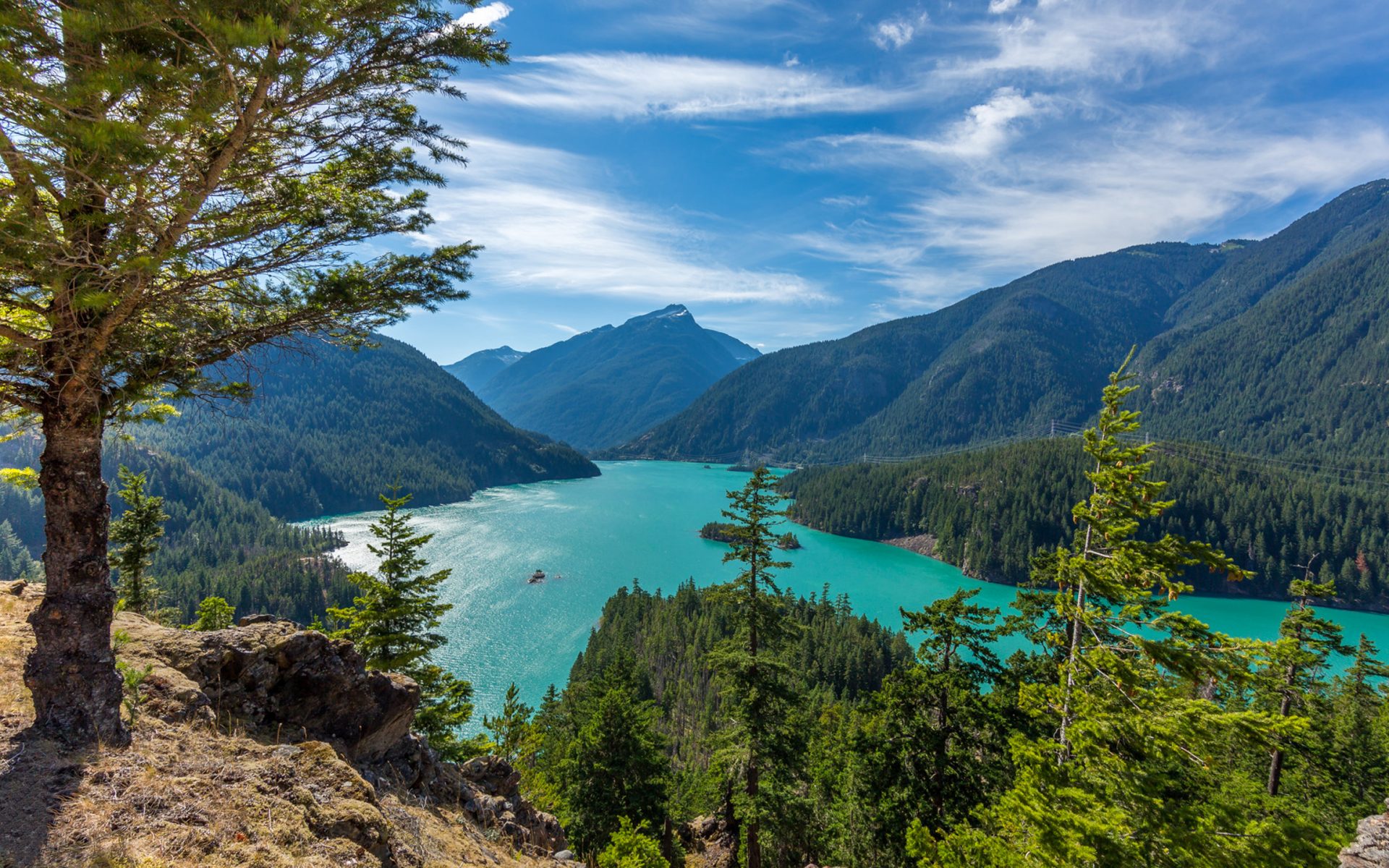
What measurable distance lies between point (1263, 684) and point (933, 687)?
7.99 m

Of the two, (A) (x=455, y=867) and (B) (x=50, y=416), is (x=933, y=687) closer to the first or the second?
(A) (x=455, y=867)

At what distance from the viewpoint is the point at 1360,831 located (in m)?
8.43

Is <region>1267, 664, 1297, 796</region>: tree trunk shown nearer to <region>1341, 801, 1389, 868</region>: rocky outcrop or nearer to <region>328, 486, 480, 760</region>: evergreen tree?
<region>1341, 801, 1389, 868</region>: rocky outcrop

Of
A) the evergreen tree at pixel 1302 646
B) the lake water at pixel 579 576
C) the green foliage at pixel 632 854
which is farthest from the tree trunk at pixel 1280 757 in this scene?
the lake water at pixel 579 576

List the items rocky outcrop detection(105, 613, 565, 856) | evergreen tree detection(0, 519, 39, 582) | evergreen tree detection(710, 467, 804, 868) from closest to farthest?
rocky outcrop detection(105, 613, 565, 856) < evergreen tree detection(710, 467, 804, 868) < evergreen tree detection(0, 519, 39, 582)

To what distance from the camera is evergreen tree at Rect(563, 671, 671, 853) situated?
20062mm

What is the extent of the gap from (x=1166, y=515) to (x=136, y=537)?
153 m

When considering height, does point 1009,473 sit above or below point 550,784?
above

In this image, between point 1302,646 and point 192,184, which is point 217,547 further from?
point 1302,646

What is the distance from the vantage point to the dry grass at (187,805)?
457cm

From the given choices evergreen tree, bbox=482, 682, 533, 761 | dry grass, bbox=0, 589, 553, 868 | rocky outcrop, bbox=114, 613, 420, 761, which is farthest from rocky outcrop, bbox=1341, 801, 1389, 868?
evergreen tree, bbox=482, 682, 533, 761

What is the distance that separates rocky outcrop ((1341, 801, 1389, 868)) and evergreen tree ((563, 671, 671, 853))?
17800 mm

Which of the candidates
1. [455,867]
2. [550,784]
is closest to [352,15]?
[455,867]

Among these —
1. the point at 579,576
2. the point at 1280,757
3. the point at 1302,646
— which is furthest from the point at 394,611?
the point at 579,576
